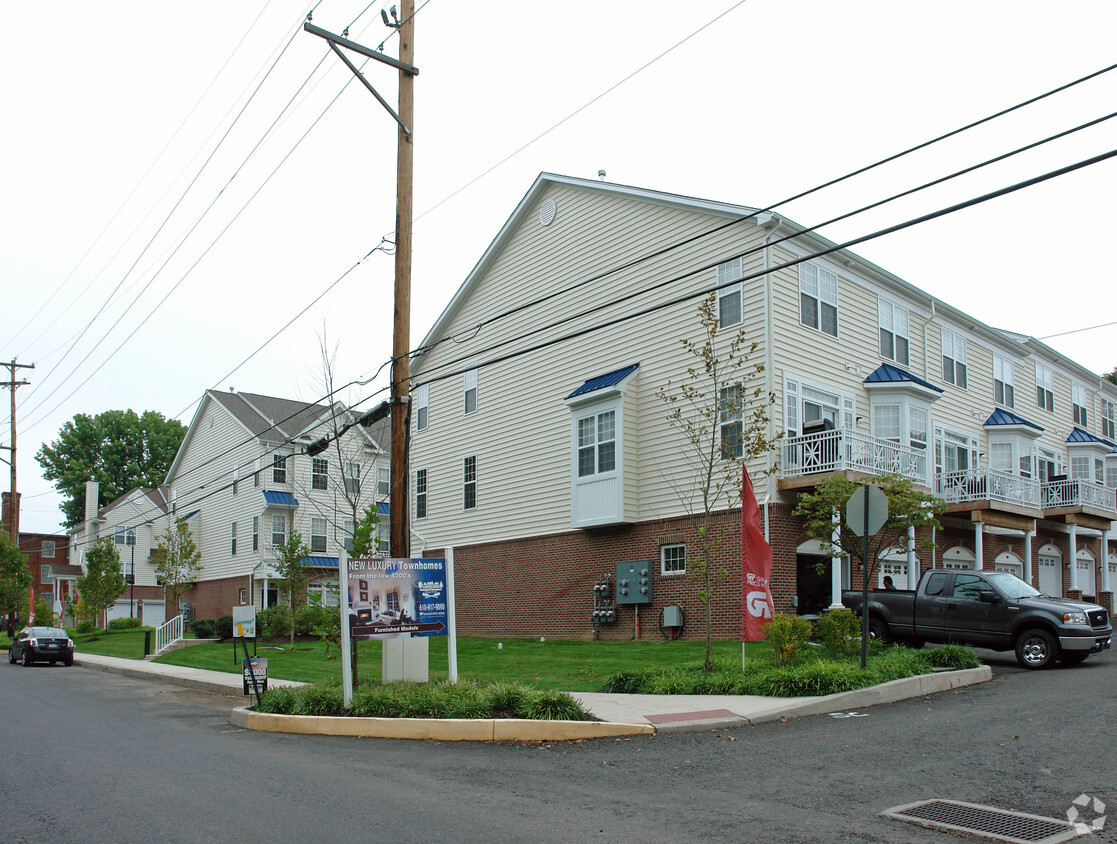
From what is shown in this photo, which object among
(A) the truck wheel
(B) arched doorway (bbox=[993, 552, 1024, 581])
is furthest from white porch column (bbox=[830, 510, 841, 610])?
(B) arched doorway (bbox=[993, 552, 1024, 581])

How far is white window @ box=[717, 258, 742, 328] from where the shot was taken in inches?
899

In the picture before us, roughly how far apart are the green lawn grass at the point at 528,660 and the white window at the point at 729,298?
7.70 m

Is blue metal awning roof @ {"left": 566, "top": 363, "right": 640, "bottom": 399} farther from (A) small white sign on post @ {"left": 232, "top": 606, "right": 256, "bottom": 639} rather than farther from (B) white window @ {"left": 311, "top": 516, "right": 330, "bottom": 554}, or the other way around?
(B) white window @ {"left": 311, "top": 516, "right": 330, "bottom": 554}

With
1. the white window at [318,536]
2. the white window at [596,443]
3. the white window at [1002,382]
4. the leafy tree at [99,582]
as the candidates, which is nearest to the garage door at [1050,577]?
the white window at [1002,382]

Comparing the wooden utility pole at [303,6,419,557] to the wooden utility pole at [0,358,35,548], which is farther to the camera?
the wooden utility pole at [0,358,35,548]

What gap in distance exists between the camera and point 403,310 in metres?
14.7

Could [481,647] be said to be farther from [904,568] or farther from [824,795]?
[824,795]

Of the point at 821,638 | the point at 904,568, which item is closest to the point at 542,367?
the point at 904,568

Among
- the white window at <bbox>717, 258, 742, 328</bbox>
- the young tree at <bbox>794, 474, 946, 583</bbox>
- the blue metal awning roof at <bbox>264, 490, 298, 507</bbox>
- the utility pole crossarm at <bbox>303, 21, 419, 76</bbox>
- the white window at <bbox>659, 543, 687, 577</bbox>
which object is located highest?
the utility pole crossarm at <bbox>303, 21, 419, 76</bbox>

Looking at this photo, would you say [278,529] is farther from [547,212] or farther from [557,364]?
[547,212]

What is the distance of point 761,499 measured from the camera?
2156 centimetres

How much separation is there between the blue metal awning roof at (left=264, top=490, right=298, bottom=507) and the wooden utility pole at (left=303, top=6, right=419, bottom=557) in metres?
32.0

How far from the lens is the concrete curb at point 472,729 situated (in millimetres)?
10867

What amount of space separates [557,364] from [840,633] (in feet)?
48.1
